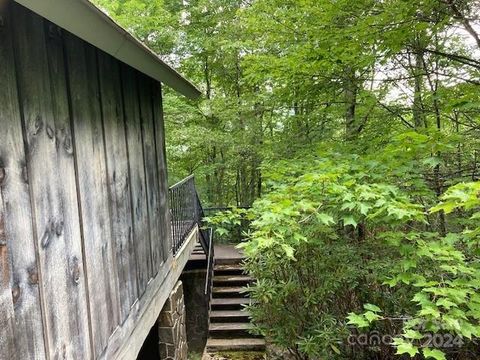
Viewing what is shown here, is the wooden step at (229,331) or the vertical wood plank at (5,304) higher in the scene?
the vertical wood plank at (5,304)

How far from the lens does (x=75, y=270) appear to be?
183 cm

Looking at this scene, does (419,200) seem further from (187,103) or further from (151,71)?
(187,103)

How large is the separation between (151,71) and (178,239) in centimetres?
306

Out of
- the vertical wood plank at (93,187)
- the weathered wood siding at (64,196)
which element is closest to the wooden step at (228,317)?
the weathered wood siding at (64,196)

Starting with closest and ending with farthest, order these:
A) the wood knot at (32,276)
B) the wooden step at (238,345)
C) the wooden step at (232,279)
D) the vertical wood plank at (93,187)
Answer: the wood knot at (32,276) → the vertical wood plank at (93,187) → the wooden step at (238,345) → the wooden step at (232,279)

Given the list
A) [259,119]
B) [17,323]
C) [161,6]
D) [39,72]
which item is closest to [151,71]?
[39,72]

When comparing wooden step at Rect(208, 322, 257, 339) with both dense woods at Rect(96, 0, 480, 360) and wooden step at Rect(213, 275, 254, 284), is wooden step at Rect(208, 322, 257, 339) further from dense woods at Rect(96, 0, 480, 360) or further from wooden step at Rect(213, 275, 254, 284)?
dense woods at Rect(96, 0, 480, 360)

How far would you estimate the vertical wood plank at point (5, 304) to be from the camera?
1248 mm

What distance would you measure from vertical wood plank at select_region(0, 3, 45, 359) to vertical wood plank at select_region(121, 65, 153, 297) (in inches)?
54.4

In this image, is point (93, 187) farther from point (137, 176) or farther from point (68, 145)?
point (137, 176)

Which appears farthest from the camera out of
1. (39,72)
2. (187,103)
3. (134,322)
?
(187,103)

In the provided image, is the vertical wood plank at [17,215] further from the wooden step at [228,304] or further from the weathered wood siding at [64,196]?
the wooden step at [228,304]

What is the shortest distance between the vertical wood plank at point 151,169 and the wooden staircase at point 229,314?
3025 mm

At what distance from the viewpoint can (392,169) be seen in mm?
3539
